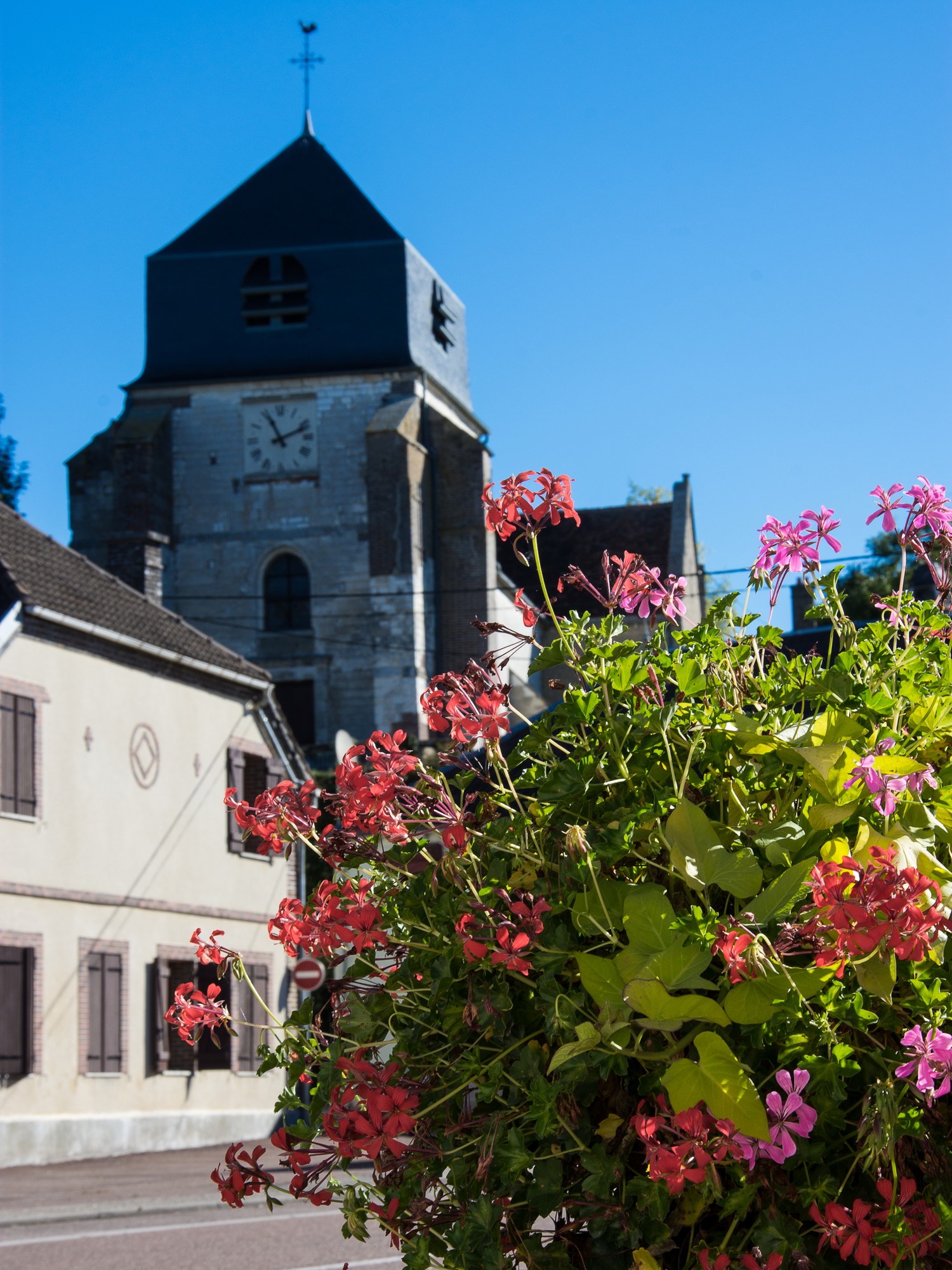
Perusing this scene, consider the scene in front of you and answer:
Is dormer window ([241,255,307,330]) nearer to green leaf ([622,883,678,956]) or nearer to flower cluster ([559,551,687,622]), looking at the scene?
flower cluster ([559,551,687,622])

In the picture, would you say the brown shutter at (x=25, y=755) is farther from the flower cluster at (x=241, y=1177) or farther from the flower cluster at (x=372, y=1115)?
the flower cluster at (x=372, y=1115)

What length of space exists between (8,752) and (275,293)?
24769 mm

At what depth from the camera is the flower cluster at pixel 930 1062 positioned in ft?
6.29

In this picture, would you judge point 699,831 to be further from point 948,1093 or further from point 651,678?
point 948,1093

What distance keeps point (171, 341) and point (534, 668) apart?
3976 centimetres

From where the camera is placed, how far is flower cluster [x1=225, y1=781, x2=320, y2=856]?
247 cm

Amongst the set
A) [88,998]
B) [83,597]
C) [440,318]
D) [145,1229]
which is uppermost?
[440,318]

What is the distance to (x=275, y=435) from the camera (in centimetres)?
3938

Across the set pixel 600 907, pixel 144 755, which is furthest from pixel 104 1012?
pixel 600 907

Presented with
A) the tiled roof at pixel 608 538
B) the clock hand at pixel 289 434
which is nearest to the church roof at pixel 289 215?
the clock hand at pixel 289 434

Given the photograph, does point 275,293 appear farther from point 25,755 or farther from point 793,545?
point 793,545

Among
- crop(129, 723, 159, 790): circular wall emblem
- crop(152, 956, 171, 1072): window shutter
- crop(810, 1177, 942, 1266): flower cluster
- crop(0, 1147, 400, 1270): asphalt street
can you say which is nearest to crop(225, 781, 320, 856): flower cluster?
crop(810, 1177, 942, 1266): flower cluster

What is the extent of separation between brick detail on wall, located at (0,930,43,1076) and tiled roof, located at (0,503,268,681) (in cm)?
403

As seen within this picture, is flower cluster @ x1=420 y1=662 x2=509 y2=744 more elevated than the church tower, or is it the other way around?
the church tower
